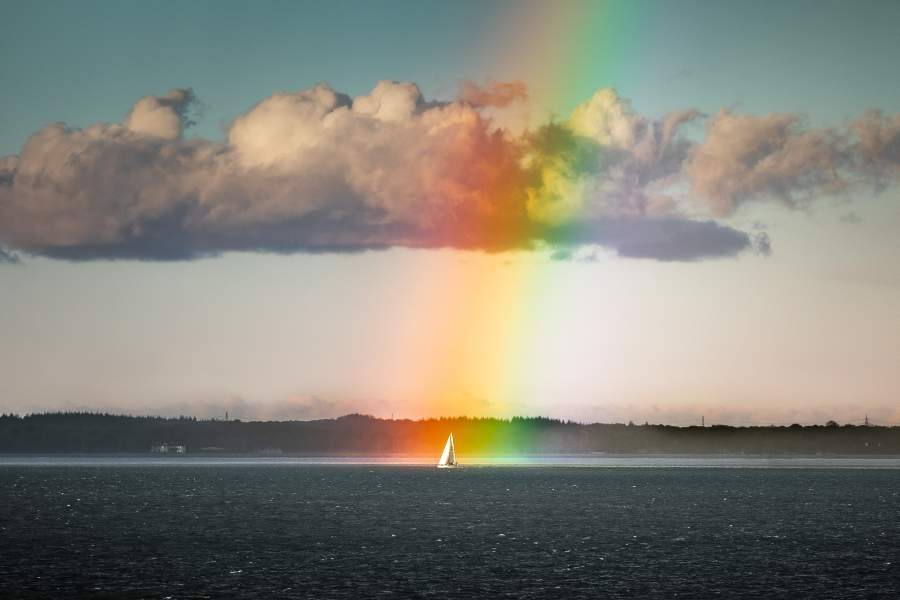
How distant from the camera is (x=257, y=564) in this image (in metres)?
89.2

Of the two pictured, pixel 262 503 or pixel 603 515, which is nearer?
pixel 603 515

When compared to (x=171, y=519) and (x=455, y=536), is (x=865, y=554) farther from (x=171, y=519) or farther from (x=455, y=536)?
(x=171, y=519)

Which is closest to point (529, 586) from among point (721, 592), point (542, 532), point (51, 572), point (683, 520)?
point (721, 592)

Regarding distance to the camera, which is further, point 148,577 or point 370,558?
point 370,558

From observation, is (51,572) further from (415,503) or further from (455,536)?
(415,503)

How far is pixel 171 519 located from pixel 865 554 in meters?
80.0

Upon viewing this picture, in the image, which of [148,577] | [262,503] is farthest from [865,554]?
[262,503]

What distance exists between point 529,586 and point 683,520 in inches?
2766

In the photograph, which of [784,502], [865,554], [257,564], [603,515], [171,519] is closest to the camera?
[257,564]

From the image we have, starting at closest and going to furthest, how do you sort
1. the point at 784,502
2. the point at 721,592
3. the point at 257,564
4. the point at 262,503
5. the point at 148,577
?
the point at 721,592
the point at 148,577
the point at 257,564
the point at 262,503
the point at 784,502

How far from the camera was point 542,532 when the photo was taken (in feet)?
399

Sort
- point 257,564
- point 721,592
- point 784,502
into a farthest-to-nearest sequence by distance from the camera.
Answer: point 784,502, point 257,564, point 721,592

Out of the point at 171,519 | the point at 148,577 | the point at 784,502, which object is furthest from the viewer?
the point at 784,502

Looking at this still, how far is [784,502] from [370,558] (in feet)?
377
